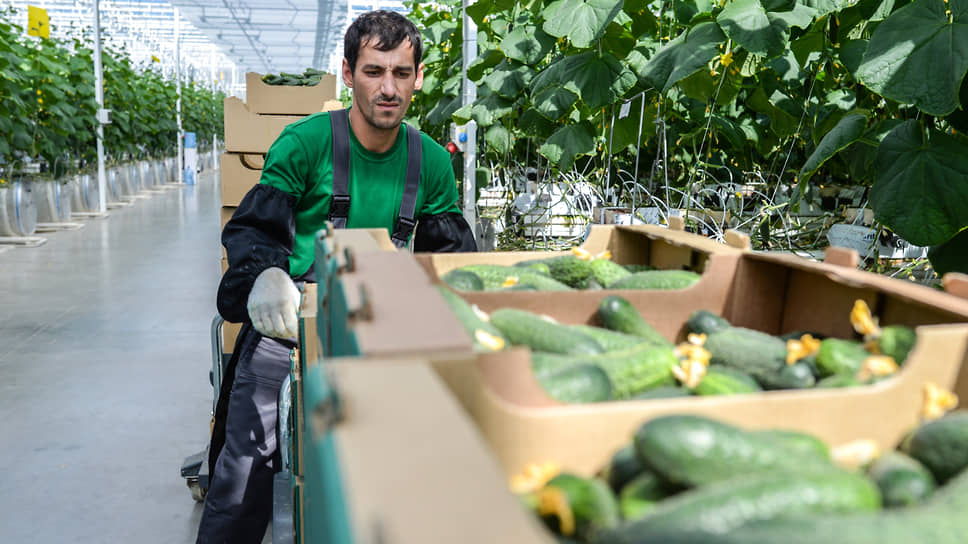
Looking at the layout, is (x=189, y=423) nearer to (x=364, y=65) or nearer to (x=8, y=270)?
(x=364, y=65)

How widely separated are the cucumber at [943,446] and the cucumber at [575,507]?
34 centimetres

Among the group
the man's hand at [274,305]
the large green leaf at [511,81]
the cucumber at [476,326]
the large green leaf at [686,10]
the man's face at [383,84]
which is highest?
the large green leaf at [686,10]

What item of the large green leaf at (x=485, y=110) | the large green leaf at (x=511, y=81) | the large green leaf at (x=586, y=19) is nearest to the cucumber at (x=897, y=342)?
the large green leaf at (x=586, y=19)

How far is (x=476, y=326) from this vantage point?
1.03 meters

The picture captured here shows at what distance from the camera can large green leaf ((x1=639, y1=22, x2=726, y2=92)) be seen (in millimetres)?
2865

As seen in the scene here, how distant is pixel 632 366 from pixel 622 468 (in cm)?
27

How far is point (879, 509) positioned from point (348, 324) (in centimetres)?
50

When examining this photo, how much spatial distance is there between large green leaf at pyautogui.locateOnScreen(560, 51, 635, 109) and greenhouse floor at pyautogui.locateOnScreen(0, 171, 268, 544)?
2.32 m

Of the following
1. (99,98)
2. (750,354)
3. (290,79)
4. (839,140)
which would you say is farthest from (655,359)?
(99,98)

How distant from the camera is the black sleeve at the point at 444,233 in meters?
2.48

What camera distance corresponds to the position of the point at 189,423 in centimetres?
402

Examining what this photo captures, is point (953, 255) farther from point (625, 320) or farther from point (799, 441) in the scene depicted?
point (799, 441)

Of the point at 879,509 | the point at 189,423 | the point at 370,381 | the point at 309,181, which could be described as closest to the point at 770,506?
the point at 879,509

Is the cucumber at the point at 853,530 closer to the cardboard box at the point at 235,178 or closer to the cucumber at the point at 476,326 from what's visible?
the cucumber at the point at 476,326
